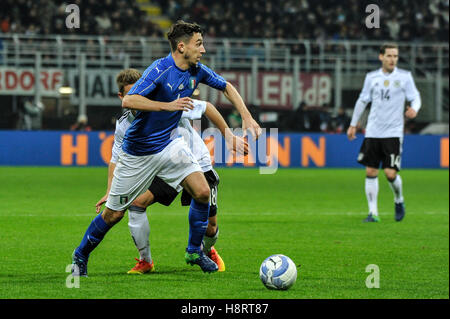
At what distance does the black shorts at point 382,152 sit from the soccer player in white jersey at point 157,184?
4563 mm

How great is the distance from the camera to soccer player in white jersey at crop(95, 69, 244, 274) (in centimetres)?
684

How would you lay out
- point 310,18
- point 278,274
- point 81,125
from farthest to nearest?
point 310,18 → point 81,125 → point 278,274

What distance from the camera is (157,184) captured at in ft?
23.0

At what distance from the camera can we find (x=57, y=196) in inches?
554

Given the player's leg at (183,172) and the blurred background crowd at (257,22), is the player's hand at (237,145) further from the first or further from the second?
the blurred background crowd at (257,22)

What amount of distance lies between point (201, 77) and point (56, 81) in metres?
17.2

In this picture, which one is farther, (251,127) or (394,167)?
(394,167)

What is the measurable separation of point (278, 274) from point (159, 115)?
4.93 ft

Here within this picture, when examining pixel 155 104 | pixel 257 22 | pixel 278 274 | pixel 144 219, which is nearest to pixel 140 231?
pixel 144 219

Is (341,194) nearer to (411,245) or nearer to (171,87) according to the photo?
(411,245)

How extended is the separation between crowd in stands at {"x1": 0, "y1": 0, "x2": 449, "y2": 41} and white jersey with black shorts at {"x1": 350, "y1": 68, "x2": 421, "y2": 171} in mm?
15540

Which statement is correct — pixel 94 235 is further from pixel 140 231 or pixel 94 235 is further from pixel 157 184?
pixel 157 184

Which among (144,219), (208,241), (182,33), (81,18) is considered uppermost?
(81,18)

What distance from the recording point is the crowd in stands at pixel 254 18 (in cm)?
2584
